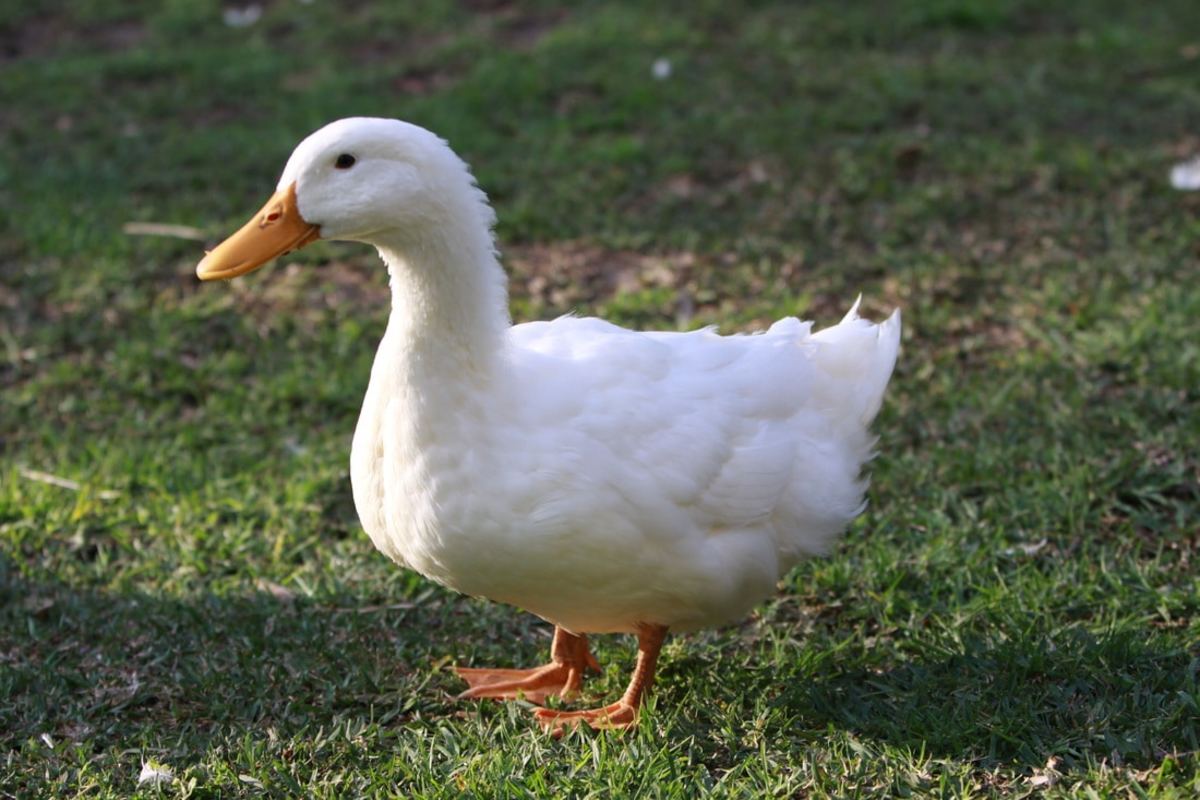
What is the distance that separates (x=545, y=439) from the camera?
2998 mm

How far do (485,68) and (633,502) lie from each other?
505cm

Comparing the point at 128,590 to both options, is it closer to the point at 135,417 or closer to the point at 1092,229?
the point at 135,417

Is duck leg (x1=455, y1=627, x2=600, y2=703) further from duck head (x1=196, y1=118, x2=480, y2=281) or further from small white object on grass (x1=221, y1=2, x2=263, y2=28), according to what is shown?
small white object on grass (x1=221, y1=2, x2=263, y2=28)

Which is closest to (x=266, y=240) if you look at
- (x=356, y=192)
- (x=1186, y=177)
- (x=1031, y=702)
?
(x=356, y=192)

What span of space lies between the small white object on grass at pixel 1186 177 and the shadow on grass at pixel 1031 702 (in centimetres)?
330

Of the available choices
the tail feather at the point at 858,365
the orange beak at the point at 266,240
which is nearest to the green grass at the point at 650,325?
the tail feather at the point at 858,365

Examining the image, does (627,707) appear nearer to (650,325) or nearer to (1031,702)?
(1031,702)

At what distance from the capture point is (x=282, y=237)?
116 inches

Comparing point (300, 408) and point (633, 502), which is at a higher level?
point (633, 502)

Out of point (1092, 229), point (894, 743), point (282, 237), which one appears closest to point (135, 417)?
point (282, 237)

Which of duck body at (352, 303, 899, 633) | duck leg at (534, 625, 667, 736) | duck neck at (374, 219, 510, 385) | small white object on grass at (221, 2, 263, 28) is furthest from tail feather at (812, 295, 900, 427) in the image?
small white object on grass at (221, 2, 263, 28)

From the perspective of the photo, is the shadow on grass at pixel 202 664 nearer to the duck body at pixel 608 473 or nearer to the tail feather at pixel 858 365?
the duck body at pixel 608 473

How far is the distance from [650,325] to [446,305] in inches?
94.2

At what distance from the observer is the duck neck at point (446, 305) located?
9.80ft
